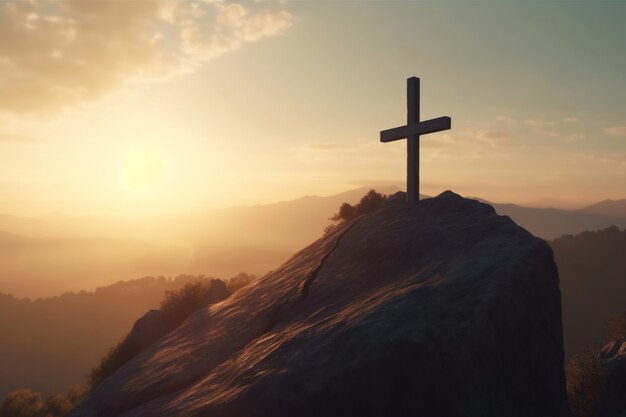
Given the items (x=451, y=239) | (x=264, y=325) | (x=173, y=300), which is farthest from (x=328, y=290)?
(x=173, y=300)

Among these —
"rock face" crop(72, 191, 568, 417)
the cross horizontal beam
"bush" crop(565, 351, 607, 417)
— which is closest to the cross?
the cross horizontal beam

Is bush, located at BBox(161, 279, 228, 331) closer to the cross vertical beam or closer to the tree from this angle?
the cross vertical beam

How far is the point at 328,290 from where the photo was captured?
10.1 m

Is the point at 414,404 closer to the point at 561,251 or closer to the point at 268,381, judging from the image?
the point at 268,381

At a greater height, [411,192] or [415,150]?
[415,150]

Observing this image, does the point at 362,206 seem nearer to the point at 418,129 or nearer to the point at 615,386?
the point at 418,129

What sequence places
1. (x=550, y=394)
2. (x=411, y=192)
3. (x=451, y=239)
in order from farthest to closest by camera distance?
(x=411, y=192) < (x=451, y=239) < (x=550, y=394)

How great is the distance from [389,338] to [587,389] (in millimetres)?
9957

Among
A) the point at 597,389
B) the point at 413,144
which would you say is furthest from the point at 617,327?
the point at 413,144

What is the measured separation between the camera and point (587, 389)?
13.7m

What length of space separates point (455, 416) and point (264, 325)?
452 centimetres

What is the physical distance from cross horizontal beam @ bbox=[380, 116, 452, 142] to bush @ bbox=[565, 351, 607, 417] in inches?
310

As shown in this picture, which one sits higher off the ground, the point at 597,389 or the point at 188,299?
the point at 188,299

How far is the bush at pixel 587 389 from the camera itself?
1363 centimetres
